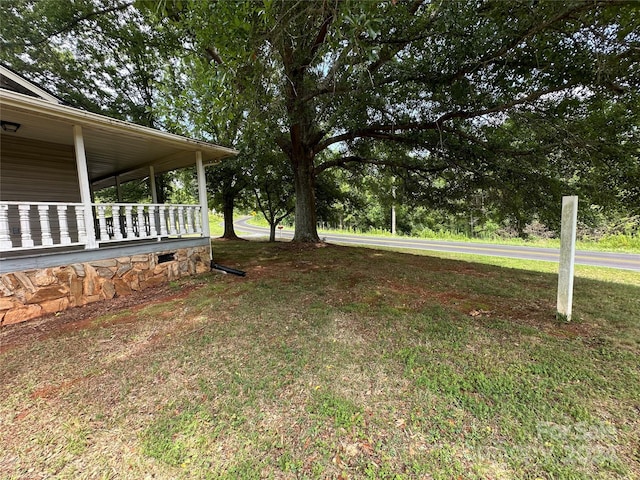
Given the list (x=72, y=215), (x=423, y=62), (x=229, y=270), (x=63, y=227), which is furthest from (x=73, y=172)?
(x=423, y=62)

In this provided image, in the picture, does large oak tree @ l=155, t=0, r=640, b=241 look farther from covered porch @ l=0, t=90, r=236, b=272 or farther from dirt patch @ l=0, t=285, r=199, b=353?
dirt patch @ l=0, t=285, r=199, b=353

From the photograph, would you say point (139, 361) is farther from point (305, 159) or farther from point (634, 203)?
point (634, 203)

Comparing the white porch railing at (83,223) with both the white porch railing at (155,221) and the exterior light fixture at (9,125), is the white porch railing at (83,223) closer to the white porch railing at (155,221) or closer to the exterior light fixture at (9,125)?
the white porch railing at (155,221)

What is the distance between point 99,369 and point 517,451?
130 inches

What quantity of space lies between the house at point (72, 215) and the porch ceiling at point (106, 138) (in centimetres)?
2

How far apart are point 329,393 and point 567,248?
3.07m

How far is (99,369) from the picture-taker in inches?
98.0

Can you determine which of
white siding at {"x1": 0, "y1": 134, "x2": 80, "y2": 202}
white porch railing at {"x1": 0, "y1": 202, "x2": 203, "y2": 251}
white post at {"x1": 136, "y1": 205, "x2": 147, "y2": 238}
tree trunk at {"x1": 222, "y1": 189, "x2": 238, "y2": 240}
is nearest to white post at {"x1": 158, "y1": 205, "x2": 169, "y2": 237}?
white porch railing at {"x1": 0, "y1": 202, "x2": 203, "y2": 251}

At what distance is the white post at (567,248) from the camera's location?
3010 mm

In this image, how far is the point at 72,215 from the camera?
6789 millimetres

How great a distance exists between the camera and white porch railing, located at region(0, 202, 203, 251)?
3697 mm

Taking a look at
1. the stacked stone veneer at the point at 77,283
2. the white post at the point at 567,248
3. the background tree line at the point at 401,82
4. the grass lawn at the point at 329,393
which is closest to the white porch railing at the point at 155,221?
the stacked stone veneer at the point at 77,283

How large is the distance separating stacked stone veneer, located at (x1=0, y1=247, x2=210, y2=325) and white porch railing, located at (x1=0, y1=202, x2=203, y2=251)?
367 mm

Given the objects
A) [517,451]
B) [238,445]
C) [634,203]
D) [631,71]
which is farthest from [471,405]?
[634,203]
